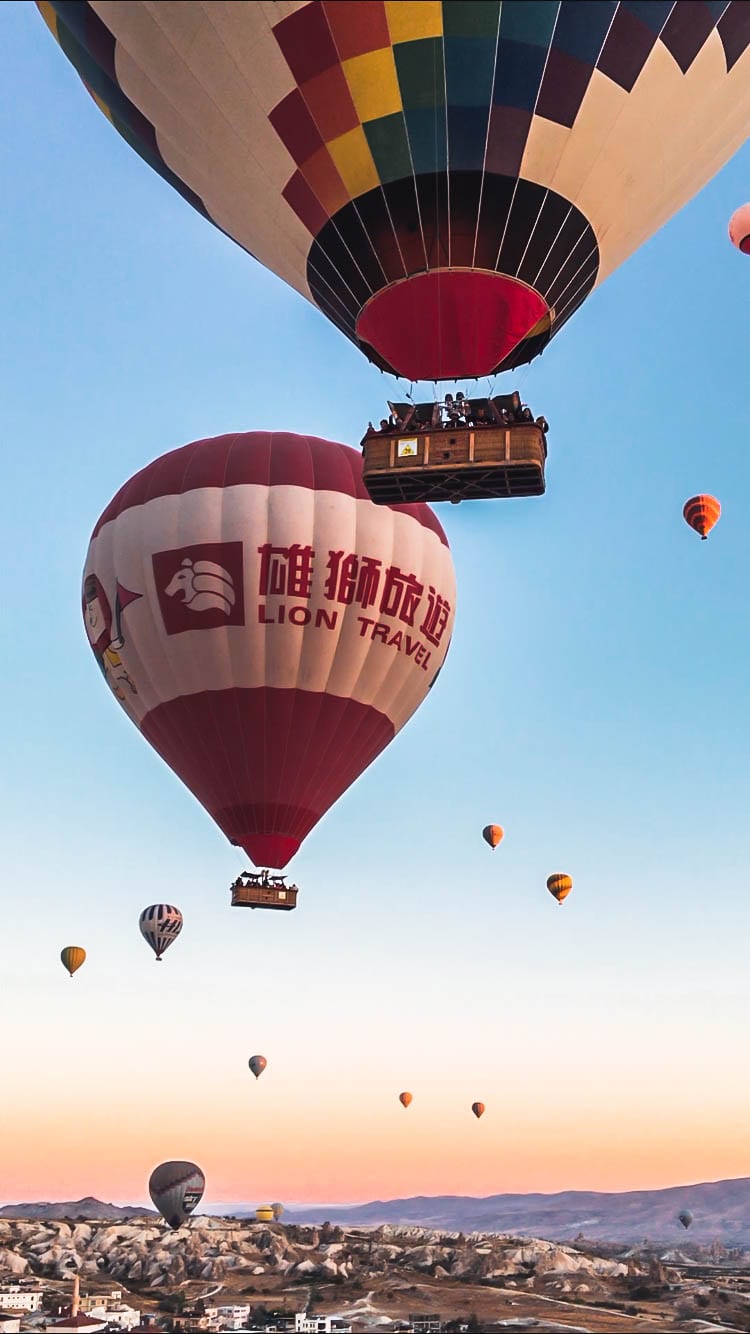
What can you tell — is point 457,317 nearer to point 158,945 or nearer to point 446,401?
point 446,401

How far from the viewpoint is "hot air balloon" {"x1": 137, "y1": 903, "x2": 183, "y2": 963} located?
101 ft

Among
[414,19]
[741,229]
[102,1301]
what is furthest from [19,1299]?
[414,19]

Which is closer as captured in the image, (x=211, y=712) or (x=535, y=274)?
(x=535, y=274)

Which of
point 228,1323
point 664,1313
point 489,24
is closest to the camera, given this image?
point 489,24

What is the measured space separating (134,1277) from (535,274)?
93.4 meters

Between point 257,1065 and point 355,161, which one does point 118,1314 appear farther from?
point 355,161

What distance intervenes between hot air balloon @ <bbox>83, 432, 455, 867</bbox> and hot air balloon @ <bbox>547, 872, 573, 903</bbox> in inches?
441

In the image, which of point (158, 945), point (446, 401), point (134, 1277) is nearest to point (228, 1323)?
point (134, 1277)

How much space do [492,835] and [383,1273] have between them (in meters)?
71.8

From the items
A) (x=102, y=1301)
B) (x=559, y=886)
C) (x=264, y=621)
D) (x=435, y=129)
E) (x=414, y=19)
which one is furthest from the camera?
(x=102, y=1301)

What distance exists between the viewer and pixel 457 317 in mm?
15586

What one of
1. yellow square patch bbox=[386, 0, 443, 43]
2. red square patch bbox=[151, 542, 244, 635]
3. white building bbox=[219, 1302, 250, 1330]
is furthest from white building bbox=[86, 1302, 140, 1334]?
yellow square patch bbox=[386, 0, 443, 43]

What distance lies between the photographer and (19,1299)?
78.9 metres

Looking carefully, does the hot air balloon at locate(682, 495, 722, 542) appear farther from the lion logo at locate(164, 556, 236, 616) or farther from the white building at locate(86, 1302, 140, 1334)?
the white building at locate(86, 1302, 140, 1334)
